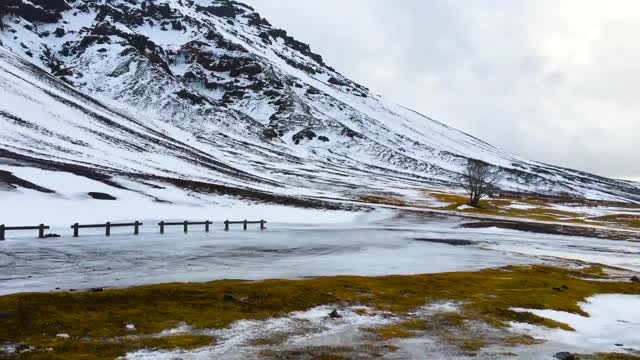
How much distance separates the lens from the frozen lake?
28.6 m

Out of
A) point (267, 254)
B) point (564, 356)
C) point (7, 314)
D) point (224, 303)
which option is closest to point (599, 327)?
point (564, 356)

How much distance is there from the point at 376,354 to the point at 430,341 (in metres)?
2.60

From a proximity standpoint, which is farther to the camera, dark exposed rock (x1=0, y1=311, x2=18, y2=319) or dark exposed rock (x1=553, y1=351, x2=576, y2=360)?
dark exposed rock (x1=0, y1=311, x2=18, y2=319)

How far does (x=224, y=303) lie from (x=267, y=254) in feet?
56.7

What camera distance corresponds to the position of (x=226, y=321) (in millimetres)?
20203

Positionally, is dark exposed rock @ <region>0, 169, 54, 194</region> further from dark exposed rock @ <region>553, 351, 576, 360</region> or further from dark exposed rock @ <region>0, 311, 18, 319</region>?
dark exposed rock @ <region>553, 351, 576, 360</region>

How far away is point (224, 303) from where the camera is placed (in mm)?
22547

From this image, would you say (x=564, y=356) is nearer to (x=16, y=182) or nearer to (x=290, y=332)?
(x=290, y=332)

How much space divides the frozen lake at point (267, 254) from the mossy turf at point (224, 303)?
301cm

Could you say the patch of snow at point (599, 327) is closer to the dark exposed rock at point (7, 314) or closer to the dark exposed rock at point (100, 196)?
the dark exposed rock at point (7, 314)

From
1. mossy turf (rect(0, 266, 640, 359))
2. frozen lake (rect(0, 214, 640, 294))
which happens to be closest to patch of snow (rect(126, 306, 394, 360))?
mossy turf (rect(0, 266, 640, 359))

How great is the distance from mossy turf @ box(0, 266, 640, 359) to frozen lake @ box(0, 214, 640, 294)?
3.01m

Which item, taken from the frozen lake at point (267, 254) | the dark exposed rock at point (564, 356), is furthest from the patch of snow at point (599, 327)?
the frozen lake at point (267, 254)

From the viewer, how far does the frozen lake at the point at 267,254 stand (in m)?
28.6
